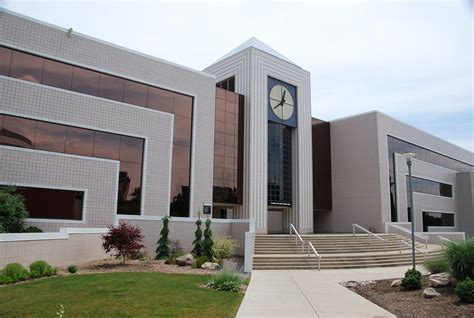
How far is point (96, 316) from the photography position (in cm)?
841

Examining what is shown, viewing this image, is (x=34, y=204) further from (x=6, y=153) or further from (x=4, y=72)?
(x=4, y=72)

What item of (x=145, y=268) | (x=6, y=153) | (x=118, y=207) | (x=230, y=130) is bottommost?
(x=145, y=268)

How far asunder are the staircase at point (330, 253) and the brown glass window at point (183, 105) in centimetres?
945

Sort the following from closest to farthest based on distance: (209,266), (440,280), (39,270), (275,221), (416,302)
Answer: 1. (416,302)
2. (440,280)
3. (39,270)
4. (209,266)
5. (275,221)

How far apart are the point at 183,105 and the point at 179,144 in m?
2.76

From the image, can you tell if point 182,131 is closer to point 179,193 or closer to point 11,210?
point 179,193

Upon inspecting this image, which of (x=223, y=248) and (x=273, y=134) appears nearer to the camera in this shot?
(x=223, y=248)

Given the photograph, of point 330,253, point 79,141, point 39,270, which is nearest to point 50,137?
point 79,141

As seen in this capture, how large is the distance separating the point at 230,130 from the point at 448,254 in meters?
19.4

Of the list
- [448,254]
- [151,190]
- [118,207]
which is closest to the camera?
[448,254]

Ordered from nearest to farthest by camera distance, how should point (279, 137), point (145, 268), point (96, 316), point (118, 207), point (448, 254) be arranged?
point (96, 316) < point (448, 254) < point (145, 268) < point (118, 207) < point (279, 137)

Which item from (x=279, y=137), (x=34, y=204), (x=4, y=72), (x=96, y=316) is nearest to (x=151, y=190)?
(x=34, y=204)

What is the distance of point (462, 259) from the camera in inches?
464

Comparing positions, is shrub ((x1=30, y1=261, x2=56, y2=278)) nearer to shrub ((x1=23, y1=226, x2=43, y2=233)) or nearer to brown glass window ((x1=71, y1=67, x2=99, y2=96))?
shrub ((x1=23, y1=226, x2=43, y2=233))
